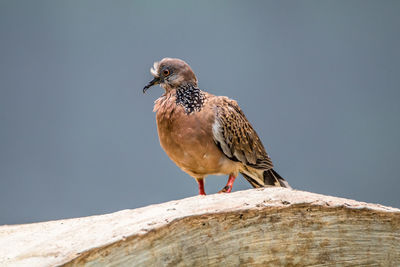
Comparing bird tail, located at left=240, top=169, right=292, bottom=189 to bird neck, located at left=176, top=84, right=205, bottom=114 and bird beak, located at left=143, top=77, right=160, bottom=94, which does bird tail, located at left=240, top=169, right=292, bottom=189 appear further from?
bird beak, located at left=143, top=77, right=160, bottom=94

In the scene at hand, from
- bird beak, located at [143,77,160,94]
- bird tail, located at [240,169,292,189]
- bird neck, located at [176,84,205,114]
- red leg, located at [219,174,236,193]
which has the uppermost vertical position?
bird beak, located at [143,77,160,94]

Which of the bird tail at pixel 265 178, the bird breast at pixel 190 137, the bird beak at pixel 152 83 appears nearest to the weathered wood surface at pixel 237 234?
the bird breast at pixel 190 137

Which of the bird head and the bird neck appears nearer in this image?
the bird neck

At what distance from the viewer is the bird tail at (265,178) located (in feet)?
15.2

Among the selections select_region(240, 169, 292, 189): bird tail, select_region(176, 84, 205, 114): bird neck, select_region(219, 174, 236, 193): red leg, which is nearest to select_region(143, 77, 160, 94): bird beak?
select_region(176, 84, 205, 114): bird neck

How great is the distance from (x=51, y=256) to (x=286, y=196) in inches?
47.6

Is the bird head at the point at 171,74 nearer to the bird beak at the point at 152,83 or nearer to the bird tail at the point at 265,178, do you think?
the bird beak at the point at 152,83

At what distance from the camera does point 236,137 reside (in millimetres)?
4285

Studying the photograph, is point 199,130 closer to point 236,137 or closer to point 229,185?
point 236,137

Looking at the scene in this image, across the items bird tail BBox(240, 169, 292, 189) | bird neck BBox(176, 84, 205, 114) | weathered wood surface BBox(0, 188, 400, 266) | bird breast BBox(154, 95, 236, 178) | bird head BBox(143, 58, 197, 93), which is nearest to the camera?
weathered wood surface BBox(0, 188, 400, 266)

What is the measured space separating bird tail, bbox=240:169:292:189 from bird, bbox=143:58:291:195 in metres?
0.07

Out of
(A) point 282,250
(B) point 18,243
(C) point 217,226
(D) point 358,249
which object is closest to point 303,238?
(A) point 282,250

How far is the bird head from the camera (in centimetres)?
423

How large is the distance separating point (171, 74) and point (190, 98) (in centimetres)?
27
